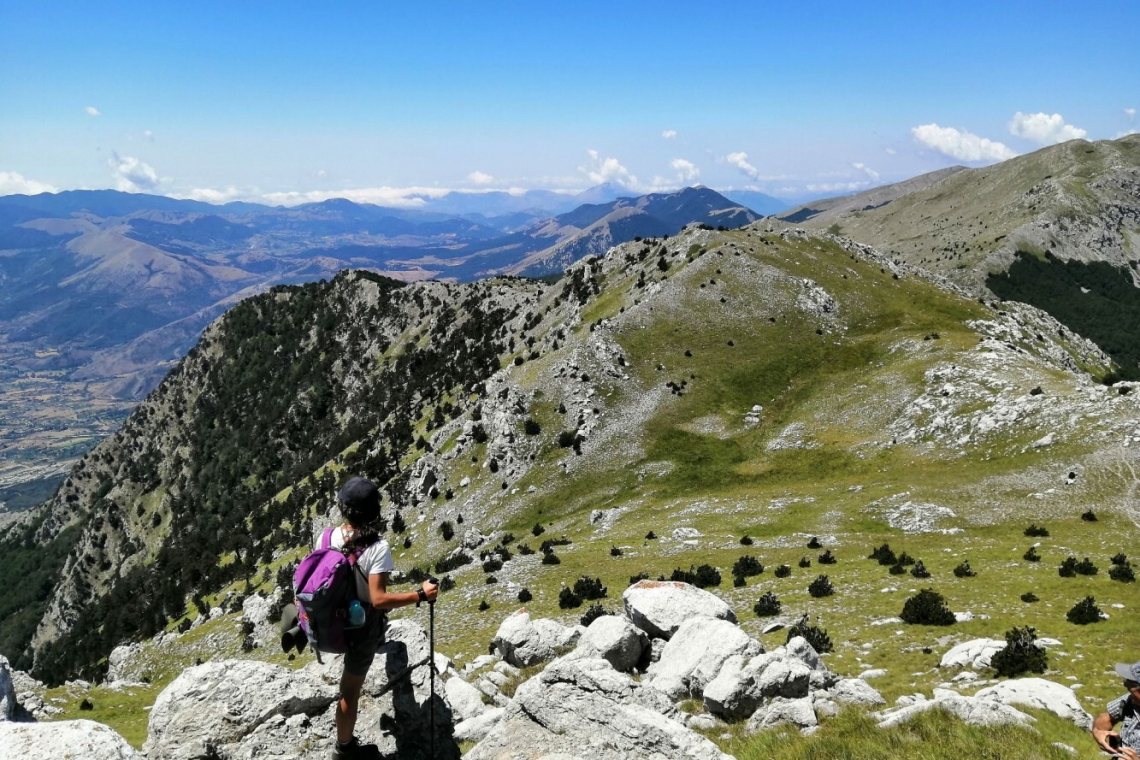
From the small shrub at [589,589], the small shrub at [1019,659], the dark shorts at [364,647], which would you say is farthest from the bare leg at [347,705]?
the small shrub at [589,589]

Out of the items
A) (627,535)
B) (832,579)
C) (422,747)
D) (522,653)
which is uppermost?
(422,747)

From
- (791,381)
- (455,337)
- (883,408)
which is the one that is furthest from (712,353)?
(455,337)

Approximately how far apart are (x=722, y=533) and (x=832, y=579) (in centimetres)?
1415

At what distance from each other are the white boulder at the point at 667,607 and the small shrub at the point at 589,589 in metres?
10.9

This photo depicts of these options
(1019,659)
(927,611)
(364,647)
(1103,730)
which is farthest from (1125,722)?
(927,611)

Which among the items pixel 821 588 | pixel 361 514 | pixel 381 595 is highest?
pixel 361 514

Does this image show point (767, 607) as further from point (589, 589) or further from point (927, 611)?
point (589, 589)

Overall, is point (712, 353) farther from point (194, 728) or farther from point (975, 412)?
point (194, 728)

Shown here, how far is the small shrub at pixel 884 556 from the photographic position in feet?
119

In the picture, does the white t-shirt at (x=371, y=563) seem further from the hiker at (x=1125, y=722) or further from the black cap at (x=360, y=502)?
the hiker at (x=1125, y=722)

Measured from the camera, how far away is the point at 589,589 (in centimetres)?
3572

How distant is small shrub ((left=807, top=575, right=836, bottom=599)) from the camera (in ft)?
104

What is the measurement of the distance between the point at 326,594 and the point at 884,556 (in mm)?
36798

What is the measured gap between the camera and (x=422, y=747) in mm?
12062
